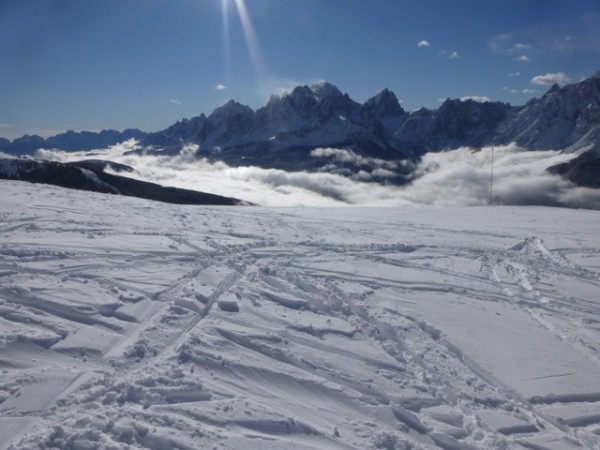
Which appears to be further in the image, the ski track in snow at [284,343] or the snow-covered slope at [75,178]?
the snow-covered slope at [75,178]

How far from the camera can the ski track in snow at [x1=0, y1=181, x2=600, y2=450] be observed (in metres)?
6.07

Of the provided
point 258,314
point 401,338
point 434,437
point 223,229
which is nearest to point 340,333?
point 401,338

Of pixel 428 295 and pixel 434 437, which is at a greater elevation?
pixel 428 295

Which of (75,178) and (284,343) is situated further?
(75,178)

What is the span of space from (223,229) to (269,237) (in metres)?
2.34

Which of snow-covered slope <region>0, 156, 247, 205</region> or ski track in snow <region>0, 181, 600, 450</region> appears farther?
snow-covered slope <region>0, 156, 247, 205</region>

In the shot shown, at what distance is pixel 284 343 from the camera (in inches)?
336

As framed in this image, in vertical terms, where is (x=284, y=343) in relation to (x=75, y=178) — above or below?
below

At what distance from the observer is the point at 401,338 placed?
9.23 m

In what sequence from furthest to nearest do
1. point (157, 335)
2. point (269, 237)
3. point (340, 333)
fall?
point (269, 237)
point (340, 333)
point (157, 335)

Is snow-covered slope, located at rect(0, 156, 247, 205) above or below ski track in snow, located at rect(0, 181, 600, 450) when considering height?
above

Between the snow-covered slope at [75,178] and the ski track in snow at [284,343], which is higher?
the snow-covered slope at [75,178]

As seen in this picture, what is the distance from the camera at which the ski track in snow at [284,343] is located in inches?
239

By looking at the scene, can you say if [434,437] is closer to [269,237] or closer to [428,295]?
[428,295]
